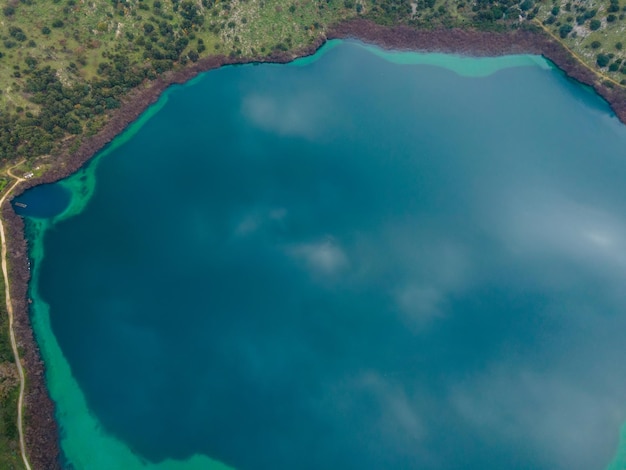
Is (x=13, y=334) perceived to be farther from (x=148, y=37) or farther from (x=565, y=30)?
(x=565, y=30)

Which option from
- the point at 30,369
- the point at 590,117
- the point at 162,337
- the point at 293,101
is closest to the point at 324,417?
the point at 162,337

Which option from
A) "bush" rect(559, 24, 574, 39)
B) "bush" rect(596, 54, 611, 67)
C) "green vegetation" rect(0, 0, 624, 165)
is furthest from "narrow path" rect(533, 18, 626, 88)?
"bush" rect(596, 54, 611, 67)

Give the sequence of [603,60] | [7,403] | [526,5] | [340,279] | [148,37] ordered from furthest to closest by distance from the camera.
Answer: [526,5] < [603,60] < [148,37] < [340,279] < [7,403]

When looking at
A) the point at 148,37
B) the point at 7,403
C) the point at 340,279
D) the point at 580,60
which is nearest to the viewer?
the point at 7,403

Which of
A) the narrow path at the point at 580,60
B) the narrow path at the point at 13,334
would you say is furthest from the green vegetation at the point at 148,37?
the narrow path at the point at 13,334

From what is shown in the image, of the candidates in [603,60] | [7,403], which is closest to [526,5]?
[603,60]

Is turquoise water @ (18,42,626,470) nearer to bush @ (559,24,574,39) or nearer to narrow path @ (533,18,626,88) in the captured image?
narrow path @ (533,18,626,88)
